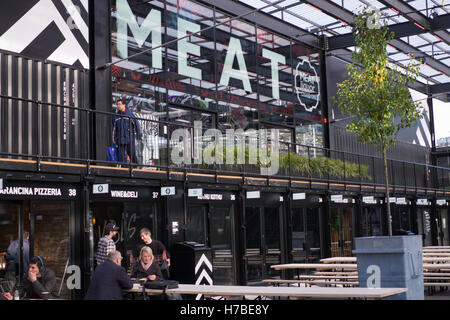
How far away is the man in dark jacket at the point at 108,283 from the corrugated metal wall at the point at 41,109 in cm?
479

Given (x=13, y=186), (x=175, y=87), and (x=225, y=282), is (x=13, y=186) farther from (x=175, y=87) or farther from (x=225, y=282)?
(x=175, y=87)

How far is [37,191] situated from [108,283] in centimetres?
324

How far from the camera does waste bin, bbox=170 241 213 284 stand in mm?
12859

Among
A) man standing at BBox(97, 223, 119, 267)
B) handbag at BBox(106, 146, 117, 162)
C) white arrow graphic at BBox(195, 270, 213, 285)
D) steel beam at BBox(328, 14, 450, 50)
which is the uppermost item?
steel beam at BBox(328, 14, 450, 50)

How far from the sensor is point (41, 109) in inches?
542

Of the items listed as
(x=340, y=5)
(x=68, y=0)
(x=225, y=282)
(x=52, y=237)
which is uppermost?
(x=340, y=5)

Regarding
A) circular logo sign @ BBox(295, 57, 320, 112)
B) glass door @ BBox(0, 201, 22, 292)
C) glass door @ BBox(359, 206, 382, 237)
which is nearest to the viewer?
glass door @ BBox(0, 201, 22, 292)

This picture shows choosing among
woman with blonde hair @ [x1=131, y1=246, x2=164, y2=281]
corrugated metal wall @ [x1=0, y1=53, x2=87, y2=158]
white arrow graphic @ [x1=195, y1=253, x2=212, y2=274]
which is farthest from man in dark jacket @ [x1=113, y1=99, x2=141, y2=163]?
woman with blonde hair @ [x1=131, y1=246, x2=164, y2=281]

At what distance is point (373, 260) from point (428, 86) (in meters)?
25.7

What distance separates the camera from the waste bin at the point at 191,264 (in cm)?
1286

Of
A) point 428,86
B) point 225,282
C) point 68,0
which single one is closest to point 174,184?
point 225,282

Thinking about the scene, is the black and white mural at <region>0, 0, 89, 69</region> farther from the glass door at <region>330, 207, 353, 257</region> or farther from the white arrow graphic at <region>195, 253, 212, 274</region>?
the glass door at <region>330, 207, 353, 257</region>

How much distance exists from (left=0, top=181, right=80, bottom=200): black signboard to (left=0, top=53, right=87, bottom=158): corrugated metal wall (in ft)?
5.19

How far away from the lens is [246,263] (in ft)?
52.1
